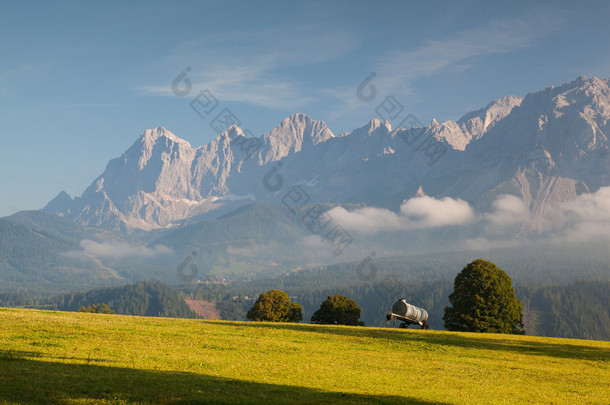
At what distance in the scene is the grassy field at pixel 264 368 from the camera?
1903 centimetres

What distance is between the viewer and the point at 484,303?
67375 millimetres

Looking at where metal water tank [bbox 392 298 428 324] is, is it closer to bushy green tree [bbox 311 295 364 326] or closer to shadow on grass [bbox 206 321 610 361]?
shadow on grass [bbox 206 321 610 361]

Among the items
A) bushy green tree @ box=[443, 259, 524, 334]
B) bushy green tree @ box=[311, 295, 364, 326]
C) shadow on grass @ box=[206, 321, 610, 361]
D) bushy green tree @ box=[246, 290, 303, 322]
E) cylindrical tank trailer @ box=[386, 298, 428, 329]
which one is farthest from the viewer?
bushy green tree @ box=[246, 290, 303, 322]

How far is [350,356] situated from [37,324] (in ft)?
75.0

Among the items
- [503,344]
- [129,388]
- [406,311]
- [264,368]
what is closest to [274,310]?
[406,311]

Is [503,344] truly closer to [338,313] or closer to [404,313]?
[404,313]

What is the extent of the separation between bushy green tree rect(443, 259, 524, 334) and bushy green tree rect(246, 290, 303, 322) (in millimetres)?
34073

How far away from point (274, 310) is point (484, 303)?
135ft

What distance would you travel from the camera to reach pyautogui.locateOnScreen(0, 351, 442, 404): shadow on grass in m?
17.4

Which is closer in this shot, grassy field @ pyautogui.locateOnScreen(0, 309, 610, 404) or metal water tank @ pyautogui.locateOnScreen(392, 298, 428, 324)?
grassy field @ pyautogui.locateOnScreen(0, 309, 610, 404)

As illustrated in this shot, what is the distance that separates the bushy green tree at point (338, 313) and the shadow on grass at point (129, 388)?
67.6m

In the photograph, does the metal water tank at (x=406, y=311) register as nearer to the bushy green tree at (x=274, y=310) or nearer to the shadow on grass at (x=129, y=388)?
the shadow on grass at (x=129, y=388)

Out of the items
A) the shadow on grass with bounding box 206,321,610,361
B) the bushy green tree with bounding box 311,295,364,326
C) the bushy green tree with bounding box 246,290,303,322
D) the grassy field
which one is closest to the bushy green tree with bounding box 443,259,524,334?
the shadow on grass with bounding box 206,321,610,361

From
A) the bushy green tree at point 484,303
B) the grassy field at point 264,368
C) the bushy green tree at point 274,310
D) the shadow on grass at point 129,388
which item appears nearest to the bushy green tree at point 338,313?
the bushy green tree at point 274,310
